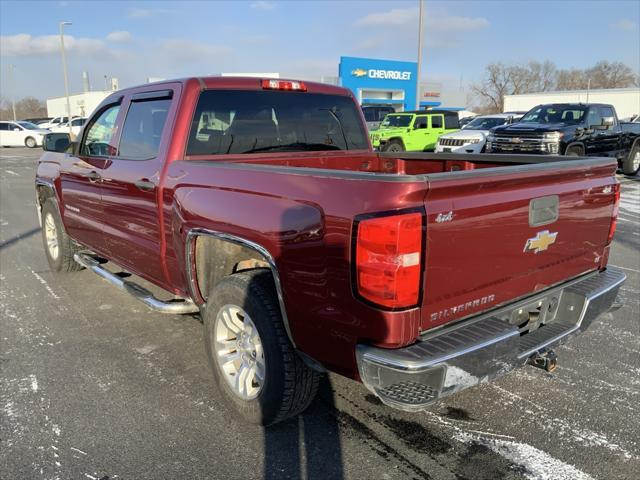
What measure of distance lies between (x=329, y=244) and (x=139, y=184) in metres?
1.99

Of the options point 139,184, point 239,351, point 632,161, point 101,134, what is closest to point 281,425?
point 239,351

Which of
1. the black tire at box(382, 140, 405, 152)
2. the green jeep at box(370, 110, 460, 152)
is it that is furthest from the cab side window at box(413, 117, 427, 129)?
the black tire at box(382, 140, 405, 152)

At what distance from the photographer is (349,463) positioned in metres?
2.68

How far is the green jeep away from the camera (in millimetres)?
18688

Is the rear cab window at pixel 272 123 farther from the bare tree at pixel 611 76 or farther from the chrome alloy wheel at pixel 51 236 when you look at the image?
the bare tree at pixel 611 76

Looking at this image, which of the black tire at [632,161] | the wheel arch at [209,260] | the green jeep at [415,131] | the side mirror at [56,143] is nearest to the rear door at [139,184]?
the wheel arch at [209,260]

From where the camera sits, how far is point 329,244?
2324 millimetres

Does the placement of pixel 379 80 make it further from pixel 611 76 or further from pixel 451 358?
pixel 611 76

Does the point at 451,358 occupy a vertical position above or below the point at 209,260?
below

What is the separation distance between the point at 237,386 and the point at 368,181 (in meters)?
1.60

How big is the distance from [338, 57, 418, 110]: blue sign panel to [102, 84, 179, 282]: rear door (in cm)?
3717

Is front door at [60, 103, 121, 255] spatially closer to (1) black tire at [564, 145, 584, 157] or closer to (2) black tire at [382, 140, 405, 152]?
(1) black tire at [564, 145, 584, 157]

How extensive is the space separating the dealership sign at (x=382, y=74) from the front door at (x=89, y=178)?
127 feet

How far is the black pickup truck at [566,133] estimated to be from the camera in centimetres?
1246
